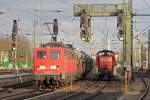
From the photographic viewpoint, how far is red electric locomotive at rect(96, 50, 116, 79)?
56.6 m

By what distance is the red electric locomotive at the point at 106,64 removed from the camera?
56584mm

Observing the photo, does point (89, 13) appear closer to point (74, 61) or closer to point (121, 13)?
point (121, 13)

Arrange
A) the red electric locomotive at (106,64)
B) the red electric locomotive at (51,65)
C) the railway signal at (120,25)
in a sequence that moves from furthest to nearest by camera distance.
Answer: the red electric locomotive at (106,64), the railway signal at (120,25), the red electric locomotive at (51,65)

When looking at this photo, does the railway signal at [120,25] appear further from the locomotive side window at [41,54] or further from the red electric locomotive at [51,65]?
the locomotive side window at [41,54]

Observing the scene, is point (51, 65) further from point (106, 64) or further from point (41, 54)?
point (106, 64)

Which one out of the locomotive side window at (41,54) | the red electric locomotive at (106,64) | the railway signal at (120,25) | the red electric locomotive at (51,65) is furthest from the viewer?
the red electric locomotive at (106,64)

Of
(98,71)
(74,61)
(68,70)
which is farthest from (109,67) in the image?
(68,70)

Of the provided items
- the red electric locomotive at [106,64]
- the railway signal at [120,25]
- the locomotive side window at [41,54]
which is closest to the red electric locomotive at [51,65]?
the locomotive side window at [41,54]

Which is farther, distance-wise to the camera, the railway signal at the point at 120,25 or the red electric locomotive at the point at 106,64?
the red electric locomotive at the point at 106,64

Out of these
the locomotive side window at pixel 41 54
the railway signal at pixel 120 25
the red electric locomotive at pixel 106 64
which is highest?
the railway signal at pixel 120 25

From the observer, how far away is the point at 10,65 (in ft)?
364

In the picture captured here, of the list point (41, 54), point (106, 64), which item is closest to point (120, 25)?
point (106, 64)

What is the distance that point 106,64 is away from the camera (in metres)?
57.0

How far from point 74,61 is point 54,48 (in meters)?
7.64
